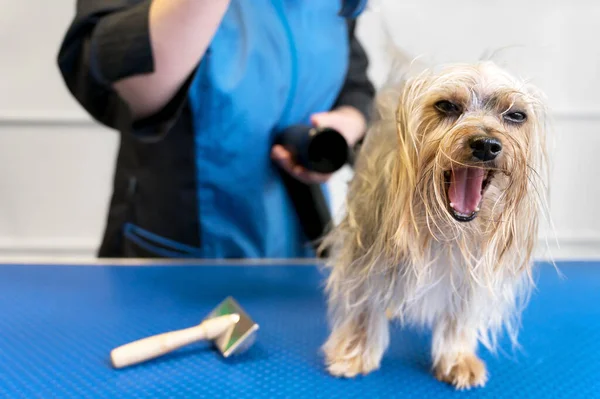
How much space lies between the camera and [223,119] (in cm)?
92

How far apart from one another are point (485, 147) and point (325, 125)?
16.7 inches

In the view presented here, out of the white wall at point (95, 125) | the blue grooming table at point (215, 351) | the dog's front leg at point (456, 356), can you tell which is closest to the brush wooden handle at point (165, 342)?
the blue grooming table at point (215, 351)

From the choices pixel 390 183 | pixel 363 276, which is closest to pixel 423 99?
pixel 390 183

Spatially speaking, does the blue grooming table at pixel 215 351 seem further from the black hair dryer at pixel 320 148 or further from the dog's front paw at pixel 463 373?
the black hair dryer at pixel 320 148

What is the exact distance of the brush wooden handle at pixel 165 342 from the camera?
0.65 m

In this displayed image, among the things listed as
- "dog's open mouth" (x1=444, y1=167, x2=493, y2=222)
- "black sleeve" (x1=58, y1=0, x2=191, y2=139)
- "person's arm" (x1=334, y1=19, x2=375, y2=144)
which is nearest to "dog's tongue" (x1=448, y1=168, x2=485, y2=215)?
"dog's open mouth" (x1=444, y1=167, x2=493, y2=222)

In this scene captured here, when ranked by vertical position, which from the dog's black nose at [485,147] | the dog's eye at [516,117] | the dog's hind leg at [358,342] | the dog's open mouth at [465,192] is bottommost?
the dog's hind leg at [358,342]

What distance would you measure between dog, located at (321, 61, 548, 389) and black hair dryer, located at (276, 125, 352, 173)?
18 cm

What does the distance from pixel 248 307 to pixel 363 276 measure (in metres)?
0.29

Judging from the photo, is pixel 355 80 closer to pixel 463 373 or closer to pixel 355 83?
pixel 355 83

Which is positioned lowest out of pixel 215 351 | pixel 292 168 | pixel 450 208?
pixel 215 351

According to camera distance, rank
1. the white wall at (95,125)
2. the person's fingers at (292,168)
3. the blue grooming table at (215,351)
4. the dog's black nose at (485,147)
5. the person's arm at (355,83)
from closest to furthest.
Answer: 1. the dog's black nose at (485,147)
2. the blue grooming table at (215,351)
3. the person's fingers at (292,168)
4. the person's arm at (355,83)
5. the white wall at (95,125)

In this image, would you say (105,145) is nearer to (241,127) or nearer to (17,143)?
(17,143)

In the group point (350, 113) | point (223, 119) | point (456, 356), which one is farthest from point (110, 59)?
point (456, 356)
